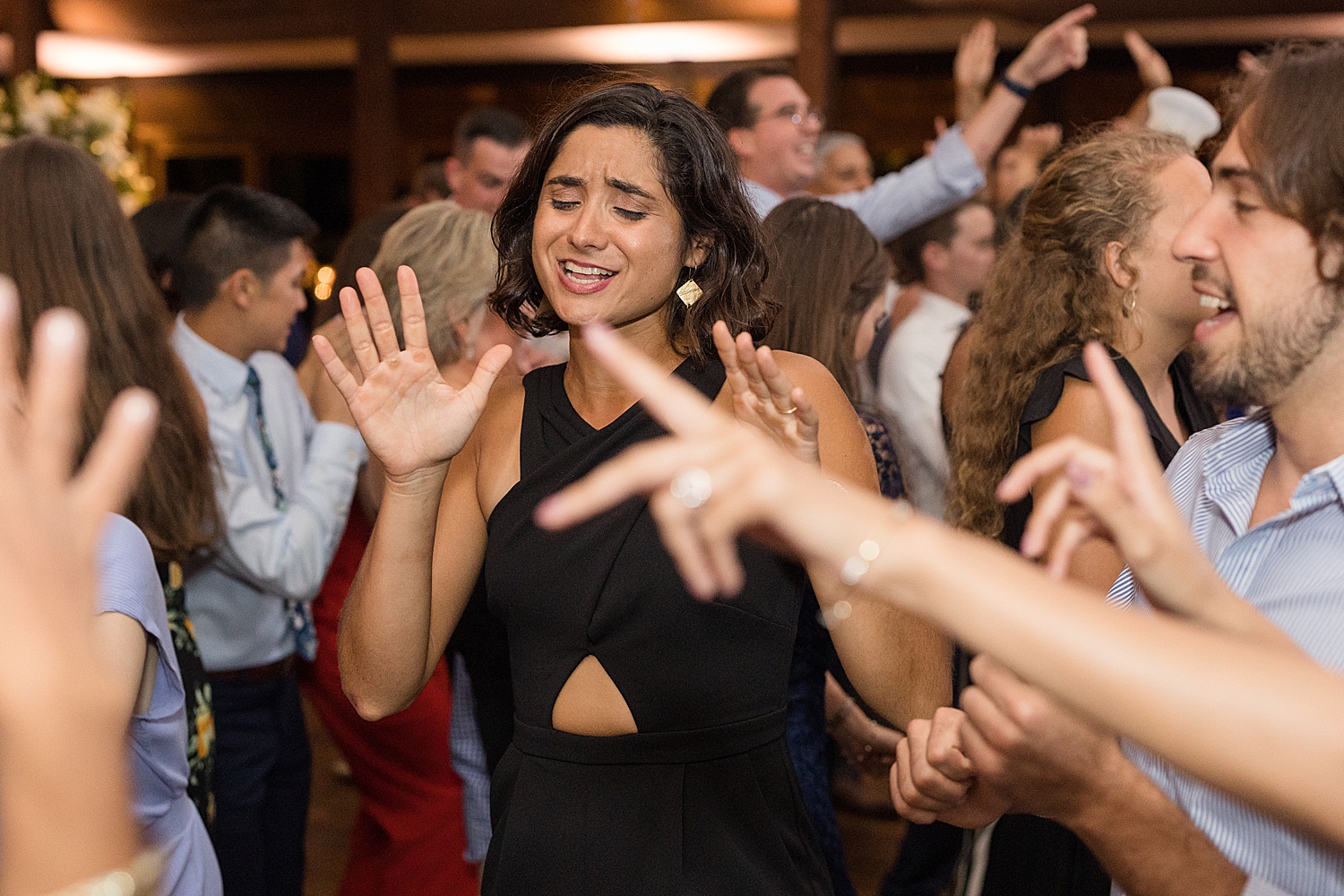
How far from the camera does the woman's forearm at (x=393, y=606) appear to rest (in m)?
1.53

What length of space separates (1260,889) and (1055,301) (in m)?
1.19

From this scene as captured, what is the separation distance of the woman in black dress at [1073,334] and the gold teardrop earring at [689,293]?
59 centimetres

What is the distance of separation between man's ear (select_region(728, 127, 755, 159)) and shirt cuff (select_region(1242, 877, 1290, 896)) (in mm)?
2822

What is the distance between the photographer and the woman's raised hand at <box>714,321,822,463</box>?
1.33m

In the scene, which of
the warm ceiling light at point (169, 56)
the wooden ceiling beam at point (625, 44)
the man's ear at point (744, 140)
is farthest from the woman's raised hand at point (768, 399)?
the warm ceiling light at point (169, 56)

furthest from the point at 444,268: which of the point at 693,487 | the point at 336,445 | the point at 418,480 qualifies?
the point at 693,487

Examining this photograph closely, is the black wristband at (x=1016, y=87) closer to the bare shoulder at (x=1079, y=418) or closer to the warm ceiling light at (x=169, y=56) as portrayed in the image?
the bare shoulder at (x=1079, y=418)

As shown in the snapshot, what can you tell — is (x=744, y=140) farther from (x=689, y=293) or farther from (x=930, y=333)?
(x=689, y=293)

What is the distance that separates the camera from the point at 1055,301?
2086mm

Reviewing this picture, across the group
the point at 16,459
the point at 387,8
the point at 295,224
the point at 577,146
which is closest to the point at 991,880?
the point at 577,146

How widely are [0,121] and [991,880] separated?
138 inches

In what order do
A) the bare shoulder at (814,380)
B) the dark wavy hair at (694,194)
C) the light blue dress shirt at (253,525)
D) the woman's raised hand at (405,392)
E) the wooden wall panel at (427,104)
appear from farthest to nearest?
1. the wooden wall panel at (427,104)
2. the light blue dress shirt at (253,525)
3. the dark wavy hair at (694,194)
4. the bare shoulder at (814,380)
5. the woman's raised hand at (405,392)

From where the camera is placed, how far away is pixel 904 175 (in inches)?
142

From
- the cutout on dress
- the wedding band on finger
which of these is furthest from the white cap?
the wedding band on finger
